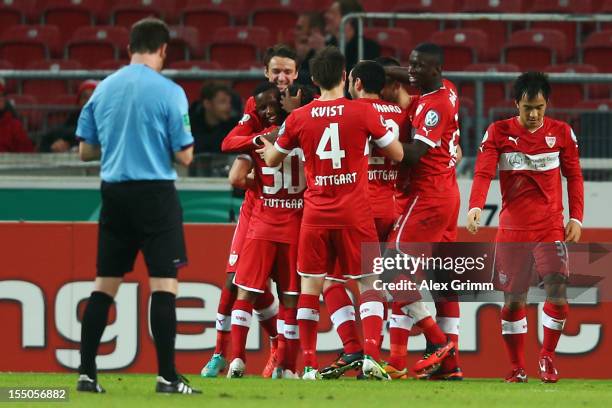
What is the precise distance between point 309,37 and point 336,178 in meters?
5.01

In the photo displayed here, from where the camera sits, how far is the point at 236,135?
9.66 meters

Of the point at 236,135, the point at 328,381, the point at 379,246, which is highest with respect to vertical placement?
the point at 236,135

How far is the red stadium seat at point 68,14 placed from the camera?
17266 mm

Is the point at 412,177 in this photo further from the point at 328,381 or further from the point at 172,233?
the point at 172,233

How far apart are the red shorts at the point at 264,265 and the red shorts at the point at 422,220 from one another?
83 centimetres

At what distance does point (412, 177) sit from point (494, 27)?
287 inches

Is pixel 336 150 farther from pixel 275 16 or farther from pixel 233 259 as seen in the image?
pixel 275 16

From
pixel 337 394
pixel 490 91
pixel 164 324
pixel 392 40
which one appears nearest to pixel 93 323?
pixel 164 324

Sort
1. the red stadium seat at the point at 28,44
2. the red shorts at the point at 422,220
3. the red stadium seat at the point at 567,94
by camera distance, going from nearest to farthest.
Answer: the red shorts at the point at 422,220 < the red stadium seat at the point at 567,94 < the red stadium seat at the point at 28,44

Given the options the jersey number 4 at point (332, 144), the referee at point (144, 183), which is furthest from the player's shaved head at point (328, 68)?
the referee at point (144, 183)

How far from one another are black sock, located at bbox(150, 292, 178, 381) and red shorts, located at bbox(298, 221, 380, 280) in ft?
5.84

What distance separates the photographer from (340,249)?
8969 mm

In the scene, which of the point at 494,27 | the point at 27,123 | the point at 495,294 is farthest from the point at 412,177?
the point at 494,27

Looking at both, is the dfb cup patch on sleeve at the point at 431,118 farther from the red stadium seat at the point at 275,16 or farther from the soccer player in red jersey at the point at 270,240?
the red stadium seat at the point at 275,16
